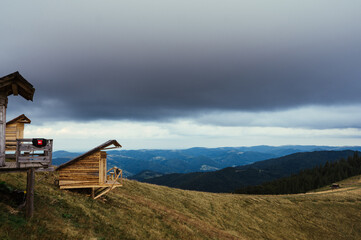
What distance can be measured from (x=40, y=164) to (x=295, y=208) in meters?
49.8

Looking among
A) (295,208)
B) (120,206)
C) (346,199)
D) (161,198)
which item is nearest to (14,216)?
(120,206)

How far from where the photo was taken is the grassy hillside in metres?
14.2

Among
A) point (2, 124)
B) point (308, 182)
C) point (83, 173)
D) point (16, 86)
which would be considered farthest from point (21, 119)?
point (308, 182)

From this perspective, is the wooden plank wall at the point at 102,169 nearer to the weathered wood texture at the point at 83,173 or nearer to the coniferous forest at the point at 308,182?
the weathered wood texture at the point at 83,173

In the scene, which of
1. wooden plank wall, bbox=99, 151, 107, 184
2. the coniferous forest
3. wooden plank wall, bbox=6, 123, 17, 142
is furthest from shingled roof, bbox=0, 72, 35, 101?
the coniferous forest

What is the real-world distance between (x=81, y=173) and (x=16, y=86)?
1095cm

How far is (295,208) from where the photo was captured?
1845 inches

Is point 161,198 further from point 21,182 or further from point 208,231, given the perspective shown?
point 21,182

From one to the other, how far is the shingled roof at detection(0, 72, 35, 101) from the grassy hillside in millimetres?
7472

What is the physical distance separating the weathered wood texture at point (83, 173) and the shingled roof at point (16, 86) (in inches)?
343

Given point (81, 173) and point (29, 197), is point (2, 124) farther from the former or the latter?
point (81, 173)

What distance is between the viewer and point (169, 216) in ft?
85.7

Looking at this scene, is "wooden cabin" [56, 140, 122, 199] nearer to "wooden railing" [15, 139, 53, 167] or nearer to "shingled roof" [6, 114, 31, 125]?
"wooden railing" [15, 139, 53, 167]

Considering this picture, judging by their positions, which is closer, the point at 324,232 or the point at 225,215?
the point at 225,215
